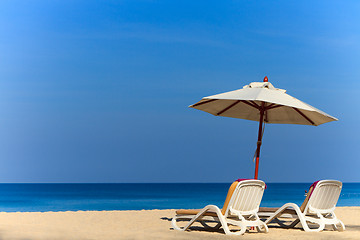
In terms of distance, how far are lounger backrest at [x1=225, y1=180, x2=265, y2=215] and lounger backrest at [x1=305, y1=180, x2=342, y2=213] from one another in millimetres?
784

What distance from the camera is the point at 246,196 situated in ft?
21.9

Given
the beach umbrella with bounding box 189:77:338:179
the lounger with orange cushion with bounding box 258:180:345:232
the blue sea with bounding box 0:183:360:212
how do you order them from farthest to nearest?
the blue sea with bounding box 0:183:360:212
the beach umbrella with bounding box 189:77:338:179
the lounger with orange cushion with bounding box 258:180:345:232

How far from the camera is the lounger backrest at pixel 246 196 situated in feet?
21.3

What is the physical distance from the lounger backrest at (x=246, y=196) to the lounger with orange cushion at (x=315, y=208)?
0.48 m

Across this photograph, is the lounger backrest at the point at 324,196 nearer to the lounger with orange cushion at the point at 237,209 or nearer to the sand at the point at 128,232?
the sand at the point at 128,232

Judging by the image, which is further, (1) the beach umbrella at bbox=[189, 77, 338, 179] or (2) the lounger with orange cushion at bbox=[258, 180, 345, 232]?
(1) the beach umbrella at bbox=[189, 77, 338, 179]

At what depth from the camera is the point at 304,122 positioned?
888 centimetres

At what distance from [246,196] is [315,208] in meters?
1.18

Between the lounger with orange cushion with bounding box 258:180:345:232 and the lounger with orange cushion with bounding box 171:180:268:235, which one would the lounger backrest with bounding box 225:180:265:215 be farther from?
the lounger with orange cushion with bounding box 258:180:345:232

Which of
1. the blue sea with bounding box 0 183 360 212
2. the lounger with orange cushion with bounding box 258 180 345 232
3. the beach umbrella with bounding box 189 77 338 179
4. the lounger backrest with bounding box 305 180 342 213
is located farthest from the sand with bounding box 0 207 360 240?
the blue sea with bounding box 0 183 360 212

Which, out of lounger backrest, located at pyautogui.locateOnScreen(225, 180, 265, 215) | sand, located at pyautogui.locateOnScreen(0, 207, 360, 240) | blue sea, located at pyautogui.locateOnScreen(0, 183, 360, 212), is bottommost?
sand, located at pyautogui.locateOnScreen(0, 207, 360, 240)

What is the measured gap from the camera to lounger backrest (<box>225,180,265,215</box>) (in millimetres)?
6505

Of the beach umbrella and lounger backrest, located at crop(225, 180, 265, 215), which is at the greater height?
the beach umbrella

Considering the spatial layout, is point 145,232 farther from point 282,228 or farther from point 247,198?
point 282,228
